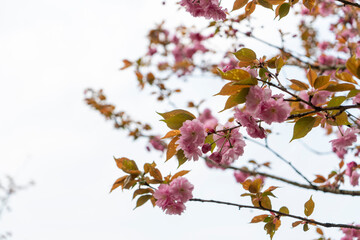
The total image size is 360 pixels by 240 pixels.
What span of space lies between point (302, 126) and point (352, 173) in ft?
4.71

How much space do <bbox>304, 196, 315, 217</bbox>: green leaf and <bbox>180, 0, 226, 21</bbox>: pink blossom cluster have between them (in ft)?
3.13

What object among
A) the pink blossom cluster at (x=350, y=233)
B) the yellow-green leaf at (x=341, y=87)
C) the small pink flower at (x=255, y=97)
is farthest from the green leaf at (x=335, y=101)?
the pink blossom cluster at (x=350, y=233)

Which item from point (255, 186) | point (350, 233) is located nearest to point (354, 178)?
point (350, 233)

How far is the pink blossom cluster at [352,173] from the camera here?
74.7 inches

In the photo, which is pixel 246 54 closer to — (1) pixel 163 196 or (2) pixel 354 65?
(2) pixel 354 65

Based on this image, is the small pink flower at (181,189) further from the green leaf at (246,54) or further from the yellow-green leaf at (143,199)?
the green leaf at (246,54)

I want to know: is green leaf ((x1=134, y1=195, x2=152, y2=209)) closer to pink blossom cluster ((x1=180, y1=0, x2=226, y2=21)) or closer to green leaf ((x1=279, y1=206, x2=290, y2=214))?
green leaf ((x1=279, y1=206, x2=290, y2=214))

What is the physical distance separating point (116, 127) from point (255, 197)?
2.50m

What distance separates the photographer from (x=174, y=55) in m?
5.14

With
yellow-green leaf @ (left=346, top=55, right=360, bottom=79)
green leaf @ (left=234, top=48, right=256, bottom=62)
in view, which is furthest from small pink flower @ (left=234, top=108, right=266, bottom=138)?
yellow-green leaf @ (left=346, top=55, right=360, bottom=79)

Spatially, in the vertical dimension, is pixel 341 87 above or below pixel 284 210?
above

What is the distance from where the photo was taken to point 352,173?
195 centimetres

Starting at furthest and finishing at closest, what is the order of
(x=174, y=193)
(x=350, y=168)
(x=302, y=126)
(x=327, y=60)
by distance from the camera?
(x=327, y=60), (x=350, y=168), (x=174, y=193), (x=302, y=126)

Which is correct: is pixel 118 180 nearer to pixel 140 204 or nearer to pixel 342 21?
pixel 140 204
